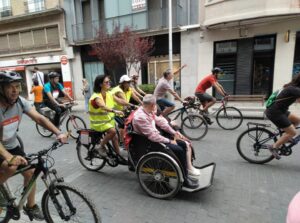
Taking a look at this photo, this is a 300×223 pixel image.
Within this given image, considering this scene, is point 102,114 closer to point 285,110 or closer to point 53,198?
point 53,198

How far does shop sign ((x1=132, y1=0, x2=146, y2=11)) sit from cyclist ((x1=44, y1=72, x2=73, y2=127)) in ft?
29.4

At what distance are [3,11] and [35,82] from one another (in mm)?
15527

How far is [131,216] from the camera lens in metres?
2.79

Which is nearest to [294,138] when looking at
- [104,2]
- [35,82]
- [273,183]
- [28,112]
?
[273,183]

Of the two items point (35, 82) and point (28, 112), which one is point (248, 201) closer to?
point (28, 112)

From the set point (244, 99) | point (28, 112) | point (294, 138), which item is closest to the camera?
point (28, 112)

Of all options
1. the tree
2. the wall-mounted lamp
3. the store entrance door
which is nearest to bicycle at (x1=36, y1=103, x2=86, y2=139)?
the tree

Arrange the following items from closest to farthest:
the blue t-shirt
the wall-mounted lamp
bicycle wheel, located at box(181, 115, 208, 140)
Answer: bicycle wheel, located at box(181, 115, 208, 140) < the blue t-shirt < the wall-mounted lamp

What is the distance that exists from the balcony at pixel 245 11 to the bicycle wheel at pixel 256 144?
7.83m

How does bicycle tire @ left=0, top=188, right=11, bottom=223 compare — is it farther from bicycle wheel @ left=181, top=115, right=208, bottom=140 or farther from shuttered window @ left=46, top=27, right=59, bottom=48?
shuttered window @ left=46, top=27, right=59, bottom=48

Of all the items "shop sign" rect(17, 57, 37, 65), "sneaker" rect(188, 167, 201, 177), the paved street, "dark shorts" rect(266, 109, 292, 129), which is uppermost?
"shop sign" rect(17, 57, 37, 65)

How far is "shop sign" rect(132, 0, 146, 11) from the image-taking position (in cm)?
1320

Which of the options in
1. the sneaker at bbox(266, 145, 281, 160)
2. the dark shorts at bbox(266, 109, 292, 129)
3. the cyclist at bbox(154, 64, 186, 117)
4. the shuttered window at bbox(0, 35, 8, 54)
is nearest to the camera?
the dark shorts at bbox(266, 109, 292, 129)

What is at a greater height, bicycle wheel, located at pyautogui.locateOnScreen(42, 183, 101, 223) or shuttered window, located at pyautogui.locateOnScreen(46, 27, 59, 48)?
shuttered window, located at pyautogui.locateOnScreen(46, 27, 59, 48)
